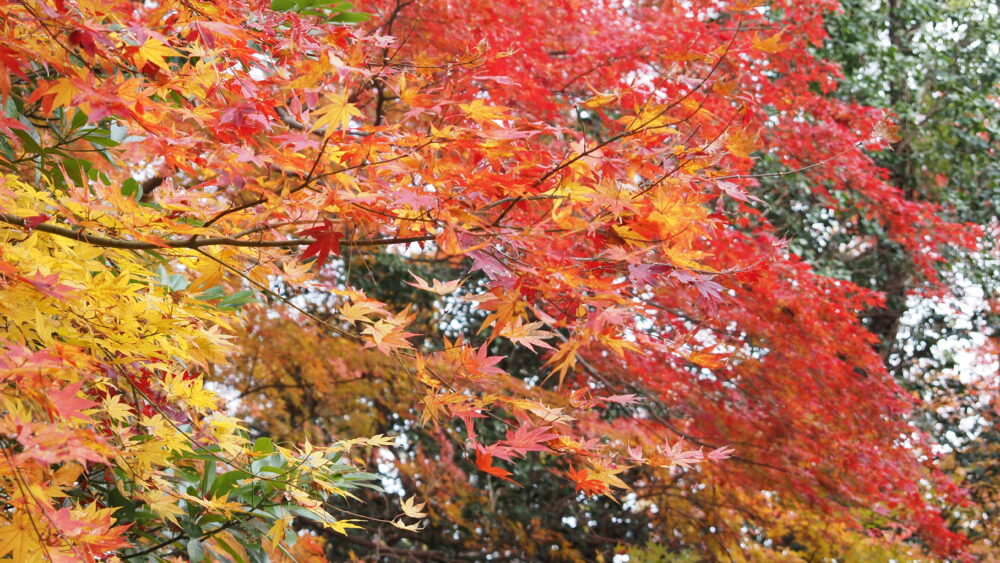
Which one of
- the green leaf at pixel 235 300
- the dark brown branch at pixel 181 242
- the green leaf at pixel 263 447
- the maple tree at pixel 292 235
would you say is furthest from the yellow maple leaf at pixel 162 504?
the dark brown branch at pixel 181 242

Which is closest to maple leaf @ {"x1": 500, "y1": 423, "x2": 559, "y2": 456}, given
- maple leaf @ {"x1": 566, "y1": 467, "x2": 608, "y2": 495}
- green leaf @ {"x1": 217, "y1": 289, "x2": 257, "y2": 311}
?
maple leaf @ {"x1": 566, "y1": 467, "x2": 608, "y2": 495}

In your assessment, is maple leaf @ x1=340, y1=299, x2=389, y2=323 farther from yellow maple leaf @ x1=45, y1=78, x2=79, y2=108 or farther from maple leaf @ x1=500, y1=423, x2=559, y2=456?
yellow maple leaf @ x1=45, y1=78, x2=79, y2=108

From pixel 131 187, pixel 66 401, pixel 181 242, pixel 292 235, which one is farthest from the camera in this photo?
pixel 292 235

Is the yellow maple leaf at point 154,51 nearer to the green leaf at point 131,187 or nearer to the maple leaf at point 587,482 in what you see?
the green leaf at point 131,187

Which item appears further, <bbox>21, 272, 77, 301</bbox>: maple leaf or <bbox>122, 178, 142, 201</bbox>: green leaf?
<bbox>122, 178, 142, 201</bbox>: green leaf

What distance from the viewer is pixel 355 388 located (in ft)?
19.6

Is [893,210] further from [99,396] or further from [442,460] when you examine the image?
[99,396]

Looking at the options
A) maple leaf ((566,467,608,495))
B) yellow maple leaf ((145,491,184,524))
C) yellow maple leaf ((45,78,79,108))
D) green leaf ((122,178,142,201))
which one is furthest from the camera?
green leaf ((122,178,142,201))

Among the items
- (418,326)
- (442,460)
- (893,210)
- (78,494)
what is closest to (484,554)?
(442,460)

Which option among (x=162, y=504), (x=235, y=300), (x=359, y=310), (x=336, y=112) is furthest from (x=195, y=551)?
(x=336, y=112)

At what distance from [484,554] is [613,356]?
2.25m

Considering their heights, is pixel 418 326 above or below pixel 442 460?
above

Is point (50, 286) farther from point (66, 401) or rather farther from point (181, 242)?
point (181, 242)

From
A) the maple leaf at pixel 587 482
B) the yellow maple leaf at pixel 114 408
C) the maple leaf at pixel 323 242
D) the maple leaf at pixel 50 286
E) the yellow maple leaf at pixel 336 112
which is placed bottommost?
the yellow maple leaf at pixel 114 408
